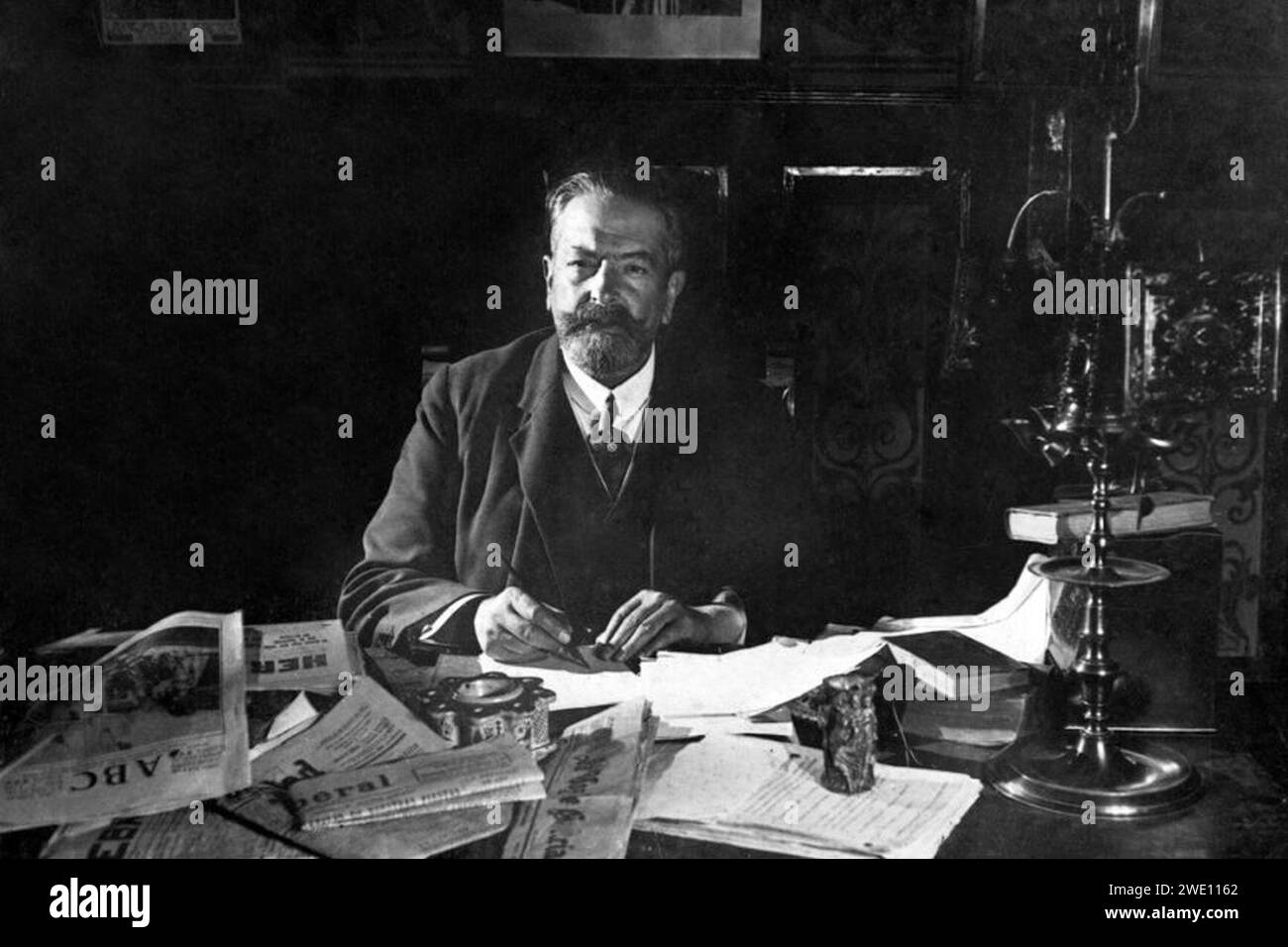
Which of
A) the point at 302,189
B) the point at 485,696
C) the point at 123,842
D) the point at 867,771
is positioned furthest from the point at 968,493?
the point at 123,842

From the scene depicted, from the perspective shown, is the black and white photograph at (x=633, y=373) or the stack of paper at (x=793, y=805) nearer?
the stack of paper at (x=793, y=805)

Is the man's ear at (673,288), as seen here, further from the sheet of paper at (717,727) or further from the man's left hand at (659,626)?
the sheet of paper at (717,727)

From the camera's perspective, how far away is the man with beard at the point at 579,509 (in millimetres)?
1357

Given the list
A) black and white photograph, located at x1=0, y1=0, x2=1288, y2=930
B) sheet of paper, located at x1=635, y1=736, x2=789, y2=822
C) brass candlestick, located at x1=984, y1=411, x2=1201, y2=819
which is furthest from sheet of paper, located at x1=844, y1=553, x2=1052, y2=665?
sheet of paper, located at x1=635, y1=736, x2=789, y2=822

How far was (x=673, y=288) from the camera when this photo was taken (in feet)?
4.40

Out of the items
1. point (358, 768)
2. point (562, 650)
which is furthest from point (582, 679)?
point (358, 768)

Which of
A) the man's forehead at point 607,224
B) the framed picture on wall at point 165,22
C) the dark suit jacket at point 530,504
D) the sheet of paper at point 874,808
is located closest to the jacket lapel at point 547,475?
the dark suit jacket at point 530,504

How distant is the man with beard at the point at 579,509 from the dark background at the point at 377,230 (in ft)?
0.16

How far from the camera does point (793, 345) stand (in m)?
1.33

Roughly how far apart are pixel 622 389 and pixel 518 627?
32 centimetres

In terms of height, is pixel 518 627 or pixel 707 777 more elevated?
pixel 518 627

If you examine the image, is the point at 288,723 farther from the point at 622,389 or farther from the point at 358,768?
the point at 622,389

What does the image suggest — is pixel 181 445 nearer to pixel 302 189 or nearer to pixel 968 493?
pixel 302 189
